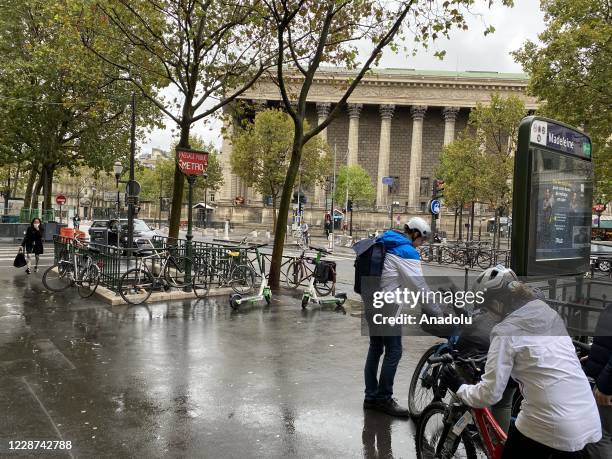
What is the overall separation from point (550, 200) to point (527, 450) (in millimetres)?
4563

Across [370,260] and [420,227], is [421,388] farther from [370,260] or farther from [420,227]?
[420,227]

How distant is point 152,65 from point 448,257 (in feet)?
57.2

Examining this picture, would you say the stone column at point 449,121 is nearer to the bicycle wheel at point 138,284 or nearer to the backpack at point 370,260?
the bicycle wheel at point 138,284

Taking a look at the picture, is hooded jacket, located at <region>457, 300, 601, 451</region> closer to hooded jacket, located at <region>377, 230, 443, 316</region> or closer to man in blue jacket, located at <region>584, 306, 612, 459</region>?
man in blue jacket, located at <region>584, 306, 612, 459</region>

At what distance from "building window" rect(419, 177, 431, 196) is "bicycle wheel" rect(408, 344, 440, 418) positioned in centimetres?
7109

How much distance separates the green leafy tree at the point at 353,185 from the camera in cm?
6328

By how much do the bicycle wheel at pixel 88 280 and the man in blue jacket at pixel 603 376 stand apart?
1016 centimetres

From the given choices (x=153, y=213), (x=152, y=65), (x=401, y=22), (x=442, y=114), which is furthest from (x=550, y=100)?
(x=153, y=213)

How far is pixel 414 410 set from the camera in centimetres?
530

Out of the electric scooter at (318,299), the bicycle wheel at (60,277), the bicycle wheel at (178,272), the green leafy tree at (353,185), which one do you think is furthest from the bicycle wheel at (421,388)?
the green leafy tree at (353,185)

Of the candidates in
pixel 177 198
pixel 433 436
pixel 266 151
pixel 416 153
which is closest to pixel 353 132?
pixel 416 153

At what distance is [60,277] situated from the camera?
1234cm

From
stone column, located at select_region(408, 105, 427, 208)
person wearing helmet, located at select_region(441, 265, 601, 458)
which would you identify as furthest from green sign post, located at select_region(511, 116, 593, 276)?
stone column, located at select_region(408, 105, 427, 208)

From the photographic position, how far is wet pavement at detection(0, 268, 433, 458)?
15.4 ft
